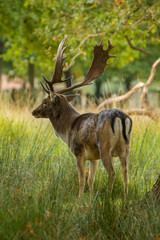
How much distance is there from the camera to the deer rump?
4051mm

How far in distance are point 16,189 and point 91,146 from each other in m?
0.93

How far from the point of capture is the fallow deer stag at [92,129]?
4.07 meters

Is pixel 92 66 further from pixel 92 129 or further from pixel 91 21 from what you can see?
pixel 91 21

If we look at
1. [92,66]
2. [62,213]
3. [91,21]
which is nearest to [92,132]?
[62,213]

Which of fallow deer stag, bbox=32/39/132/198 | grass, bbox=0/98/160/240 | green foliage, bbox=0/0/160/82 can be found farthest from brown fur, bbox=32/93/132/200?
green foliage, bbox=0/0/160/82

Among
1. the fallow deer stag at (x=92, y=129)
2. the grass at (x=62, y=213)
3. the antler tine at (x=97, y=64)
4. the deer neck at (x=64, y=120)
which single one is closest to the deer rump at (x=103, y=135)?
the fallow deer stag at (x=92, y=129)

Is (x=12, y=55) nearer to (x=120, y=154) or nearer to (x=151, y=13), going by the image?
(x=151, y=13)

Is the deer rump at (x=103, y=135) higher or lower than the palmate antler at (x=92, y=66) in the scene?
lower

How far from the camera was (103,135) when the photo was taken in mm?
4094

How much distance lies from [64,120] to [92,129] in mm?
615

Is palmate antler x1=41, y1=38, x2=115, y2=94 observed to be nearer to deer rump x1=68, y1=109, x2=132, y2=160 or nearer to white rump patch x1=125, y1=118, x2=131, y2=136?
deer rump x1=68, y1=109, x2=132, y2=160

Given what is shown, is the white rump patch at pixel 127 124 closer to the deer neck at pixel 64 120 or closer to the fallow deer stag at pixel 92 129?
the fallow deer stag at pixel 92 129

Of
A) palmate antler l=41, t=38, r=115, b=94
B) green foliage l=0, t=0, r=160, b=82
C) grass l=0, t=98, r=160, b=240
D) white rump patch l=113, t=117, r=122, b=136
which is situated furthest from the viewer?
green foliage l=0, t=0, r=160, b=82

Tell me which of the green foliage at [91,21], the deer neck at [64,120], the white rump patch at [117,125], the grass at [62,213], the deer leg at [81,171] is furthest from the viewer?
the green foliage at [91,21]
